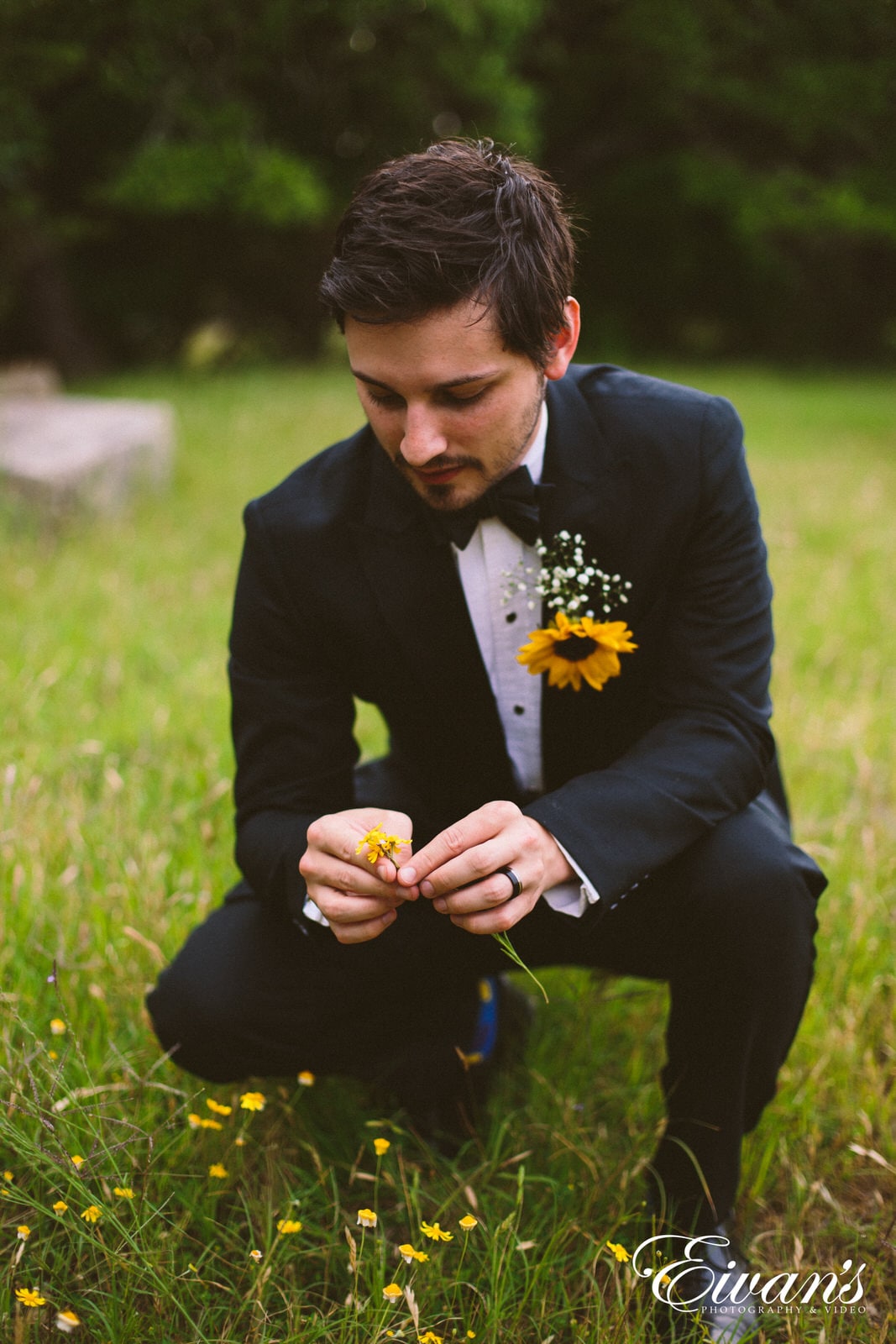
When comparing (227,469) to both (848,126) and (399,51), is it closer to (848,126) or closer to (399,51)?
(399,51)

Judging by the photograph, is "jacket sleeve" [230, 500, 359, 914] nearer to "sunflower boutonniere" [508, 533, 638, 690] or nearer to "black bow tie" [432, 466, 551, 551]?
"black bow tie" [432, 466, 551, 551]

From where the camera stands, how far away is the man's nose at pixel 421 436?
5.94 feet

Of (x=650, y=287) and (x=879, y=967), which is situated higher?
(x=650, y=287)

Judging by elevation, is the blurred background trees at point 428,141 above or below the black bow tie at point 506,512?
above

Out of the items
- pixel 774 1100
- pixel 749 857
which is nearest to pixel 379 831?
pixel 749 857

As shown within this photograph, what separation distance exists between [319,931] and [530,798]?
51 centimetres

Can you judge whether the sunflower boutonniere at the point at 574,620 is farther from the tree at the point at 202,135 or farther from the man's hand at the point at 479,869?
the tree at the point at 202,135

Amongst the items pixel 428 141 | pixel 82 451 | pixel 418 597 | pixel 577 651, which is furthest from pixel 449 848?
pixel 428 141

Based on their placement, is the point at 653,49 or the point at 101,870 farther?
the point at 653,49

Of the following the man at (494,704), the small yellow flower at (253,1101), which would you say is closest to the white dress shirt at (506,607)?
the man at (494,704)

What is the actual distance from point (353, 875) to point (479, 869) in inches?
→ 8.0

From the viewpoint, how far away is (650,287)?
1828cm

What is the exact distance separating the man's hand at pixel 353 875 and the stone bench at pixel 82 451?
4702 mm

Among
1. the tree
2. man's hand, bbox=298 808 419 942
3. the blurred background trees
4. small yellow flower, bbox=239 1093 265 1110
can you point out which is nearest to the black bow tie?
man's hand, bbox=298 808 419 942
